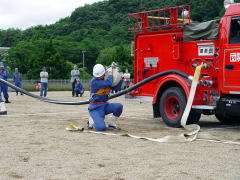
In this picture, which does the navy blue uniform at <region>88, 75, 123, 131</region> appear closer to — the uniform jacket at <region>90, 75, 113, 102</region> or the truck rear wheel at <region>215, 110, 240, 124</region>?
the uniform jacket at <region>90, 75, 113, 102</region>

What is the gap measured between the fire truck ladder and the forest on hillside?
199ft

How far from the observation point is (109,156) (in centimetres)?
667

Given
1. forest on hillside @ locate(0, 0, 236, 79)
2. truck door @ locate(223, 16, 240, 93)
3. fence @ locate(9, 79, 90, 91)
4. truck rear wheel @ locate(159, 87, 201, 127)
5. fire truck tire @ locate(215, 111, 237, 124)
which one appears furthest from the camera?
forest on hillside @ locate(0, 0, 236, 79)

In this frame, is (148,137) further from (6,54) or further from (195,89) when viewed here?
(6,54)

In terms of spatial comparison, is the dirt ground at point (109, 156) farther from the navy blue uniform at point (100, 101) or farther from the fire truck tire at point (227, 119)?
the fire truck tire at point (227, 119)

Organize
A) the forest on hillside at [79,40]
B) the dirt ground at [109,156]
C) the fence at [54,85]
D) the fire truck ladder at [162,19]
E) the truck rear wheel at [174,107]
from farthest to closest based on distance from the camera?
the forest on hillside at [79,40] < the fence at [54,85] < the fire truck ladder at [162,19] < the truck rear wheel at [174,107] < the dirt ground at [109,156]

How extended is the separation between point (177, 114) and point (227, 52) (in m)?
1.97

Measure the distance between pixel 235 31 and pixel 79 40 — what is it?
10468 cm

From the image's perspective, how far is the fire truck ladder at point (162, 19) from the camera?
1083 cm

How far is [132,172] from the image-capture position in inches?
221

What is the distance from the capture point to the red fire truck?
31.1ft

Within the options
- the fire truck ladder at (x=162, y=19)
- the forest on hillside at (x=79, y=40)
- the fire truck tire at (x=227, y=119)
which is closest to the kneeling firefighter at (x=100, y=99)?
the fire truck ladder at (x=162, y=19)

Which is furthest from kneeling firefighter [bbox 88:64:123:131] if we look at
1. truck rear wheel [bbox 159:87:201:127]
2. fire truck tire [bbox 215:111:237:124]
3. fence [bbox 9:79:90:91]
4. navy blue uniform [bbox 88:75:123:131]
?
fence [bbox 9:79:90:91]

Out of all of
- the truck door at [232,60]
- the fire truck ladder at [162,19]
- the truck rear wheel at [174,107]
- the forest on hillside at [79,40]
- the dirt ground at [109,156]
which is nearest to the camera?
the dirt ground at [109,156]
